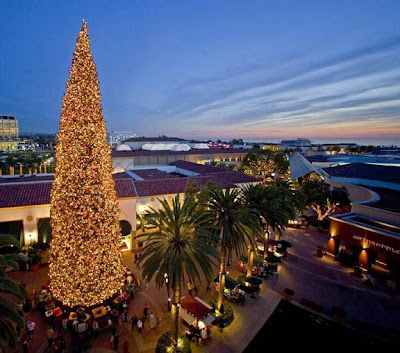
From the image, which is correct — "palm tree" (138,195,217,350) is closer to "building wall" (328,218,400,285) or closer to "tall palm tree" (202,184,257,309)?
"tall palm tree" (202,184,257,309)

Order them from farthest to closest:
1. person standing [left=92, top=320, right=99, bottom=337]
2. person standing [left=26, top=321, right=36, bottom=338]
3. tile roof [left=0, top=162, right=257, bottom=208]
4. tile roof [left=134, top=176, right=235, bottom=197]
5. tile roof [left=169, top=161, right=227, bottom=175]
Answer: tile roof [left=169, top=161, right=227, bottom=175] → tile roof [left=134, top=176, right=235, bottom=197] → tile roof [left=0, top=162, right=257, bottom=208] → person standing [left=92, top=320, right=99, bottom=337] → person standing [left=26, top=321, right=36, bottom=338]

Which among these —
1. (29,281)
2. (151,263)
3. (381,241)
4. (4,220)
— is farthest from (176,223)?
(381,241)

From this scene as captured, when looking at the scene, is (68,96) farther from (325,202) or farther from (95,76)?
(325,202)

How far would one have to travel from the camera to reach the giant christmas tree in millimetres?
16094

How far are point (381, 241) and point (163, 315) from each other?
2063 centimetres

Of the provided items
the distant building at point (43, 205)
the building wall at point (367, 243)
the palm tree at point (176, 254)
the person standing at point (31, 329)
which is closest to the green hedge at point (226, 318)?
the palm tree at point (176, 254)

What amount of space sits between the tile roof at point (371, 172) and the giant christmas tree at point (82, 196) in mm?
42095

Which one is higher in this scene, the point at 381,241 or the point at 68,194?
the point at 68,194

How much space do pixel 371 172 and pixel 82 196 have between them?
153 feet

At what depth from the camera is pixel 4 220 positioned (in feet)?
77.4

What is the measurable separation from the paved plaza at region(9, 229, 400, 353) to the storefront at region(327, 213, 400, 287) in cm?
142

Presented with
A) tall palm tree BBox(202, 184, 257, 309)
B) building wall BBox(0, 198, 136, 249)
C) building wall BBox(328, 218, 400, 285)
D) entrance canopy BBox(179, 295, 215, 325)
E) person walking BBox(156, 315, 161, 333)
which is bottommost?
person walking BBox(156, 315, 161, 333)

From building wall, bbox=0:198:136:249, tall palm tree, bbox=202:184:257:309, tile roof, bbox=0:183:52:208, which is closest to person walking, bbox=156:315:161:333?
tall palm tree, bbox=202:184:257:309

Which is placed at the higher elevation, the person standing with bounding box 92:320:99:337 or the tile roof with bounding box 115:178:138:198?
the tile roof with bounding box 115:178:138:198
